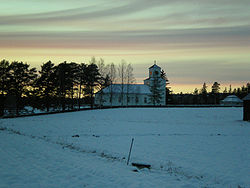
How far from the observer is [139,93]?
88875 mm

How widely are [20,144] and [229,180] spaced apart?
1255cm

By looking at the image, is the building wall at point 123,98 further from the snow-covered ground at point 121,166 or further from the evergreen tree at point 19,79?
the snow-covered ground at point 121,166

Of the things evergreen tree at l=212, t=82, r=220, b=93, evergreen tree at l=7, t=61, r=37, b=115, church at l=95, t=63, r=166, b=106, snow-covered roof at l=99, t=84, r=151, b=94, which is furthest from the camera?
evergreen tree at l=212, t=82, r=220, b=93

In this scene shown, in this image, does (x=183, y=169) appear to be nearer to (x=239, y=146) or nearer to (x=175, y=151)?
(x=175, y=151)

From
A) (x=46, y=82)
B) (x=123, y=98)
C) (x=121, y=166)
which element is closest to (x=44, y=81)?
(x=46, y=82)

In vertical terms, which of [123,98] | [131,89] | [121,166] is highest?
[131,89]

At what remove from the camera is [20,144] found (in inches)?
625

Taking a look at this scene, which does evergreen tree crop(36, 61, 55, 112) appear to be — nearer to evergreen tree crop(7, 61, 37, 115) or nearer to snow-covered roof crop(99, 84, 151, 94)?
evergreen tree crop(7, 61, 37, 115)

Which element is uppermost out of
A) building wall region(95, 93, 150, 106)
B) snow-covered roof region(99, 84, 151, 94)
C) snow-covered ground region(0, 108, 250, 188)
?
snow-covered roof region(99, 84, 151, 94)

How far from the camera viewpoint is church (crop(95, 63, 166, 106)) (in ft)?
282

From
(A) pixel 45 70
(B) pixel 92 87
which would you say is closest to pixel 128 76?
(B) pixel 92 87

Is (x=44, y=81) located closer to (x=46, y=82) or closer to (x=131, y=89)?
(x=46, y=82)

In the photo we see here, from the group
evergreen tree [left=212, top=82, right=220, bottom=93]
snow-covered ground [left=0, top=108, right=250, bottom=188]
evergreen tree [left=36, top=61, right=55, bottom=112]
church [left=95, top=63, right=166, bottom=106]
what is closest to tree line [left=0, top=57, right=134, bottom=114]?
evergreen tree [left=36, top=61, right=55, bottom=112]

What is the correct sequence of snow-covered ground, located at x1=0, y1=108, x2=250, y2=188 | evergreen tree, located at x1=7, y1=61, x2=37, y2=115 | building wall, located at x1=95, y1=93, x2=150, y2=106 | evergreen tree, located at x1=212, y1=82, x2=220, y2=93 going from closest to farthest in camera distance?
snow-covered ground, located at x1=0, y1=108, x2=250, y2=188, evergreen tree, located at x1=7, y1=61, x2=37, y2=115, building wall, located at x1=95, y1=93, x2=150, y2=106, evergreen tree, located at x1=212, y1=82, x2=220, y2=93
